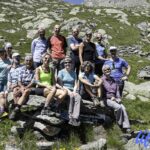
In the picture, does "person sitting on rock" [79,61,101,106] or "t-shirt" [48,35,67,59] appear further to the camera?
"t-shirt" [48,35,67,59]

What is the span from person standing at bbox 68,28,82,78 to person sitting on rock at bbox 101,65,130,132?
68.0 inches

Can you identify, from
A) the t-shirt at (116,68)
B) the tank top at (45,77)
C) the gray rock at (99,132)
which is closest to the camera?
the tank top at (45,77)

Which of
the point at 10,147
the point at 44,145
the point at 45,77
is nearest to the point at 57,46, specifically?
the point at 45,77

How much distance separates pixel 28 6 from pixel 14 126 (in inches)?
1746

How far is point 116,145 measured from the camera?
54.2 ft

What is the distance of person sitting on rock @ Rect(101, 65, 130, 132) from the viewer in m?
17.0

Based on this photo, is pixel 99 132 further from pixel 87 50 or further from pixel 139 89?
pixel 139 89

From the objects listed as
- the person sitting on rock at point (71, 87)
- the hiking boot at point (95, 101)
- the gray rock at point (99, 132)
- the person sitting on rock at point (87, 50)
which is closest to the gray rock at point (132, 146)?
the gray rock at point (99, 132)

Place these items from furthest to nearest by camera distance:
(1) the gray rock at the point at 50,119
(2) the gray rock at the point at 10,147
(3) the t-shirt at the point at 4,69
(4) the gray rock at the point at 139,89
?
(4) the gray rock at the point at 139,89 → (3) the t-shirt at the point at 4,69 → (1) the gray rock at the point at 50,119 → (2) the gray rock at the point at 10,147

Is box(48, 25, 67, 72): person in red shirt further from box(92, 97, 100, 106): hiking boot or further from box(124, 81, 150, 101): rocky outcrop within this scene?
box(124, 81, 150, 101): rocky outcrop

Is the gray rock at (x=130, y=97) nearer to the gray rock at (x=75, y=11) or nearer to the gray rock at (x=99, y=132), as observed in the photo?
the gray rock at (x=99, y=132)

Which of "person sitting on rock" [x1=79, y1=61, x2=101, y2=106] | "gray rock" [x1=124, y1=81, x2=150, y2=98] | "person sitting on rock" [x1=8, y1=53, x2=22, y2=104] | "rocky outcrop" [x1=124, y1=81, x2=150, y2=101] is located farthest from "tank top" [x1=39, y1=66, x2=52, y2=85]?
"gray rock" [x1=124, y1=81, x2=150, y2=98]

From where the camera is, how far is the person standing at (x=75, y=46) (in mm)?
18328

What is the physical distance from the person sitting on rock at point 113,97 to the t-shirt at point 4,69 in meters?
4.18
